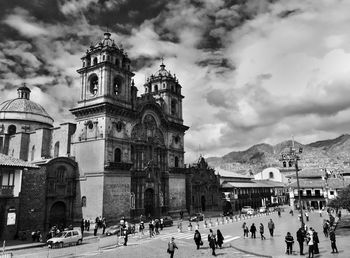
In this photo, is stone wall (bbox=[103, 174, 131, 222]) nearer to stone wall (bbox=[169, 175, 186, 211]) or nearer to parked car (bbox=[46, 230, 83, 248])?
parked car (bbox=[46, 230, 83, 248])

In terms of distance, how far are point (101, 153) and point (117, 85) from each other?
1187 cm

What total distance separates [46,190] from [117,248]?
16902 mm

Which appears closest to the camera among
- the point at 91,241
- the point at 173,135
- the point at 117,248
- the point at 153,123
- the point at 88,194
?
the point at 117,248

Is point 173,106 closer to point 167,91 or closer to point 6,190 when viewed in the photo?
point 167,91

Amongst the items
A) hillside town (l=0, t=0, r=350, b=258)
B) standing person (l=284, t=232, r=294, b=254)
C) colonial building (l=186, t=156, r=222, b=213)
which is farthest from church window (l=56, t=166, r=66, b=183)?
standing person (l=284, t=232, r=294, b=254)

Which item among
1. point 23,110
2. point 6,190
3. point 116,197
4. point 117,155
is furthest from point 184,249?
point 23,110

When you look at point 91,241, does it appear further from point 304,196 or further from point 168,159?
point 304,196

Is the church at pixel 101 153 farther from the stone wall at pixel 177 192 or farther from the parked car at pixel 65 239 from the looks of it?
the parked car at pixel 65 239

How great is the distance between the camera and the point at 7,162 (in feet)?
113

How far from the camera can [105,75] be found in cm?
4766

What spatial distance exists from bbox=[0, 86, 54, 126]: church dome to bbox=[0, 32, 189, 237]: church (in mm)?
183

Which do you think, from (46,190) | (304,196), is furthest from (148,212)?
(304,196)

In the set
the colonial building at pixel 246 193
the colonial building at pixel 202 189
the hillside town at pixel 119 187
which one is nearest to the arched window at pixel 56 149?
the hillside town at pixel 119 187

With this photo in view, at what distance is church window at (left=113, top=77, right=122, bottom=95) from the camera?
166 ft
